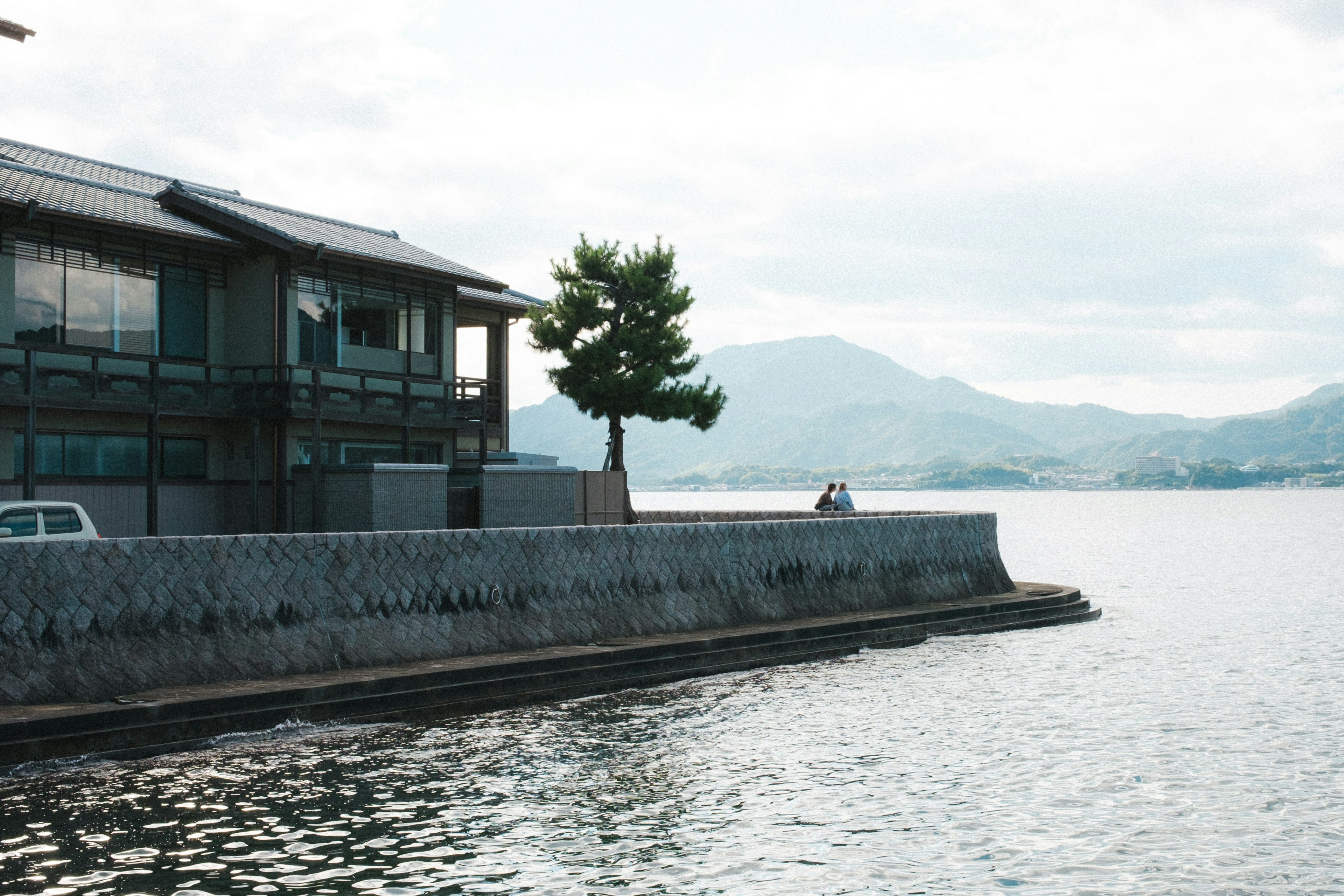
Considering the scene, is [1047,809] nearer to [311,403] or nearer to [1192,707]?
[1192,707]

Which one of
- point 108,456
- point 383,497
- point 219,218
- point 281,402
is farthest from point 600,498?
point 108,456

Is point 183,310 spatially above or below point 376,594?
above

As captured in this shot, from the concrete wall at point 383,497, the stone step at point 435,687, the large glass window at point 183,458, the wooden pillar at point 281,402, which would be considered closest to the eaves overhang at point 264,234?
the wooden pillar at point 281,402

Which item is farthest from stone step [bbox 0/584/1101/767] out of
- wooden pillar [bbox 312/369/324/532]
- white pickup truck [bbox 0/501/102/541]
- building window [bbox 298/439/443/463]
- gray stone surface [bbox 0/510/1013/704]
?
building window [bbox 298/439/443/463]

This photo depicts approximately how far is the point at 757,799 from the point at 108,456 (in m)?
19.9

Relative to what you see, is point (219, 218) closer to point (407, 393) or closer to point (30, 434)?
point (407, 393)

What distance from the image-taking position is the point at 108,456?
26.0m

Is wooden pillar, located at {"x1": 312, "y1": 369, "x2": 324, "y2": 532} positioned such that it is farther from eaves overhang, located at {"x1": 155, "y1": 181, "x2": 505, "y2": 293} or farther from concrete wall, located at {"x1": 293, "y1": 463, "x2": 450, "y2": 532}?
eaves overhang, located at {"x1": 155, "y1": 181, "x2": 505, "y2": 293}

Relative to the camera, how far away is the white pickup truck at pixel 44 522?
53.4ft

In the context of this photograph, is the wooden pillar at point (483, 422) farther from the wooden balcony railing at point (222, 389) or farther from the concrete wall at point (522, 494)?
the concrete wall at point (522, 494)

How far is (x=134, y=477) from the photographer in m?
26.4

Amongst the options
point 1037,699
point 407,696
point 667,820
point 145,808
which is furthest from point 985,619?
point 145,808

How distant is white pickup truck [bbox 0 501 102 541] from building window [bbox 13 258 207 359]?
888 cm

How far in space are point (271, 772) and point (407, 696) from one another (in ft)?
10.9
